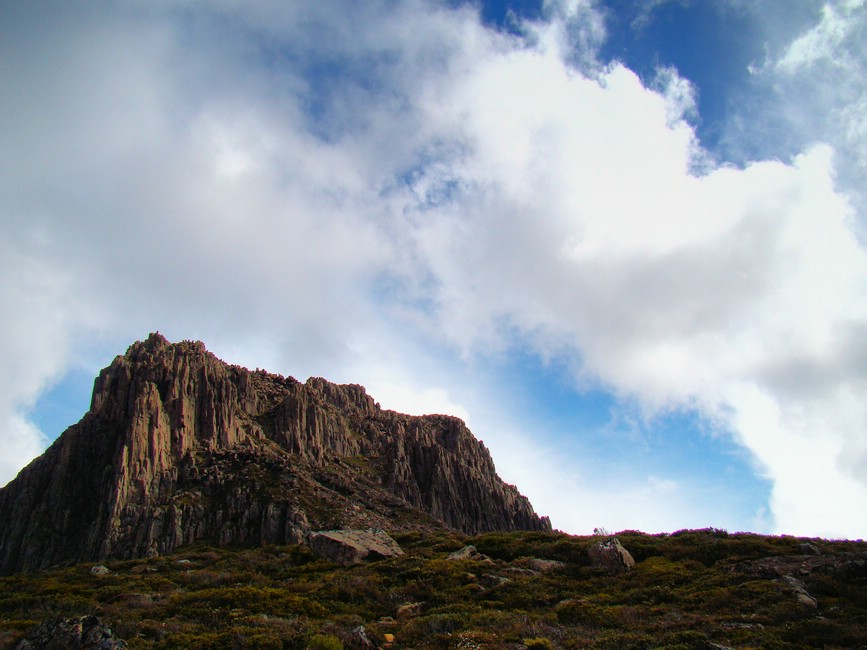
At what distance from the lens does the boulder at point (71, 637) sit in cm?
1853

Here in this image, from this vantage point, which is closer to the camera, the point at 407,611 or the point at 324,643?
the point at 324,643

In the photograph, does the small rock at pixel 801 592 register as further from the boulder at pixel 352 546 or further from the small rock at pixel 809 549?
the boulder at pixel 352 546

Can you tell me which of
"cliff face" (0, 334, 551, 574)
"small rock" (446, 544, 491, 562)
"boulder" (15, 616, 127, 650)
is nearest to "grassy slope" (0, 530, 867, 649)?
"small rock" (446, 544, 491, 562)

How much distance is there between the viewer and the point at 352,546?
40844 mm

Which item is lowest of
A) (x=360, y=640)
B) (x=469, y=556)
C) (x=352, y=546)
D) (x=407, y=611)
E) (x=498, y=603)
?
(x=360, y=640)

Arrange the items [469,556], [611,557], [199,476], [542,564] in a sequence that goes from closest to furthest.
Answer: [611,557] < [542,564] < [469,556] < [199,476]

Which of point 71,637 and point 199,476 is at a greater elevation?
point 199,476

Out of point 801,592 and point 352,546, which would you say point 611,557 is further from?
point 352,546

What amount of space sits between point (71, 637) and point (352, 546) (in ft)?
77.9

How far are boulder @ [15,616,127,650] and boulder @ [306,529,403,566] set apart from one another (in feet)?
71.0

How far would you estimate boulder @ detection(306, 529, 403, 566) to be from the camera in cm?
4012

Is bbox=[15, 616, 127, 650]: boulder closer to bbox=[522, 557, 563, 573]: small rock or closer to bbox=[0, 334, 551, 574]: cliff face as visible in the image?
bbox=[522, 557, 563, 573]: small rock

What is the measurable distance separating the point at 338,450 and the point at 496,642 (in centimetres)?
13461

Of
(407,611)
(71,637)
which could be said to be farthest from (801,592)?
A: (71,637)
